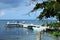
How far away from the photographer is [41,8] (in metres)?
15.2

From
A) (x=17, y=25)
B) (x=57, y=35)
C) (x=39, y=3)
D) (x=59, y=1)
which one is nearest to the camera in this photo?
(x=59, y=1)

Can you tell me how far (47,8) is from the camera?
15.4m

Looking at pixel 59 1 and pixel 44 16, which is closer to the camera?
pixel 59 1

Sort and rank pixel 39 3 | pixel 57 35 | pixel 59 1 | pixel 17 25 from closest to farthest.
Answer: pixel 59 1
pixel 39 3
pixel 57 35
pixel 17 25

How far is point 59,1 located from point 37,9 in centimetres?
169

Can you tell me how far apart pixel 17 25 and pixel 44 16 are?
89523 millimetres

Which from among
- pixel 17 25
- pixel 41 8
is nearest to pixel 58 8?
pixel 41 8

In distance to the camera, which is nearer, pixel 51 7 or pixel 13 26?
pixel 51 7

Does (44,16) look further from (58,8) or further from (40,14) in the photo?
(58,8)

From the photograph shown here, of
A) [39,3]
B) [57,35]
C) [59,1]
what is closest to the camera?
[59,1]

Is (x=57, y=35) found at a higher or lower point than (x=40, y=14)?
lower

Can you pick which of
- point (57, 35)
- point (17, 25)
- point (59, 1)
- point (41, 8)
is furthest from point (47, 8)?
point (17, 25)

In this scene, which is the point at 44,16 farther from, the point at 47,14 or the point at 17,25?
the point at 17,25

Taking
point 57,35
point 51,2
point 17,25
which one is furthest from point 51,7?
point 17,25
